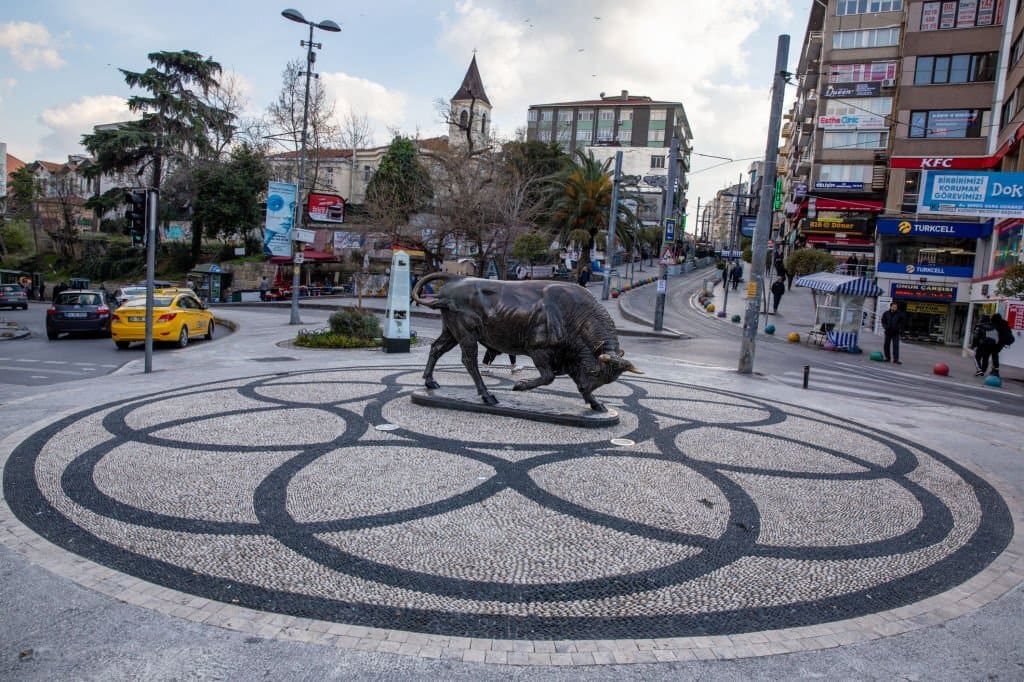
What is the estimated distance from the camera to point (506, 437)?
315 inches

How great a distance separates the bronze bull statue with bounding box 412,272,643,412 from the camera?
8.73 meters

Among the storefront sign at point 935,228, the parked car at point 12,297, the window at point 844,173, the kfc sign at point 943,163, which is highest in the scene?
the window at point 844,173

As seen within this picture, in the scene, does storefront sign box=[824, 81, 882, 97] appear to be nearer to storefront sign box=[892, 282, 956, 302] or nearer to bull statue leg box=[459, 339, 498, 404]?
storefront sign box=[892, 282, 956, 302]

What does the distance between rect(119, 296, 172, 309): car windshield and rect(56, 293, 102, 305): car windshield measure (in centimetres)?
316

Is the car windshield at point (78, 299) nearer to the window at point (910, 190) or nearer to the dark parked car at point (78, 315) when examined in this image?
the dark parked car at point (78, 315)

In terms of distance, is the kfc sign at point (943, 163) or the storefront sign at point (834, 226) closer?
the kfc sign at point (943, 163)

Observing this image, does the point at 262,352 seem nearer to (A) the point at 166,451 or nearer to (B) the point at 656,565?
(A) the point at 166,451

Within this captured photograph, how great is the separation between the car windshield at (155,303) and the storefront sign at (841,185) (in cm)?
4791

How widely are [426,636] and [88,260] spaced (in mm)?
64060

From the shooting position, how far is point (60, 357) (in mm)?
16188

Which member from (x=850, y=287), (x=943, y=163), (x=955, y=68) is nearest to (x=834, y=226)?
(x=943, y=163)

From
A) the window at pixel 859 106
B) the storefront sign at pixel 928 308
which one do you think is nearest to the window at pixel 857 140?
the window at pixel 859 106

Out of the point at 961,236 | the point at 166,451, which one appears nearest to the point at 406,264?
the point at 166,451

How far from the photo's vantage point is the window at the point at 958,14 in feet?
120
